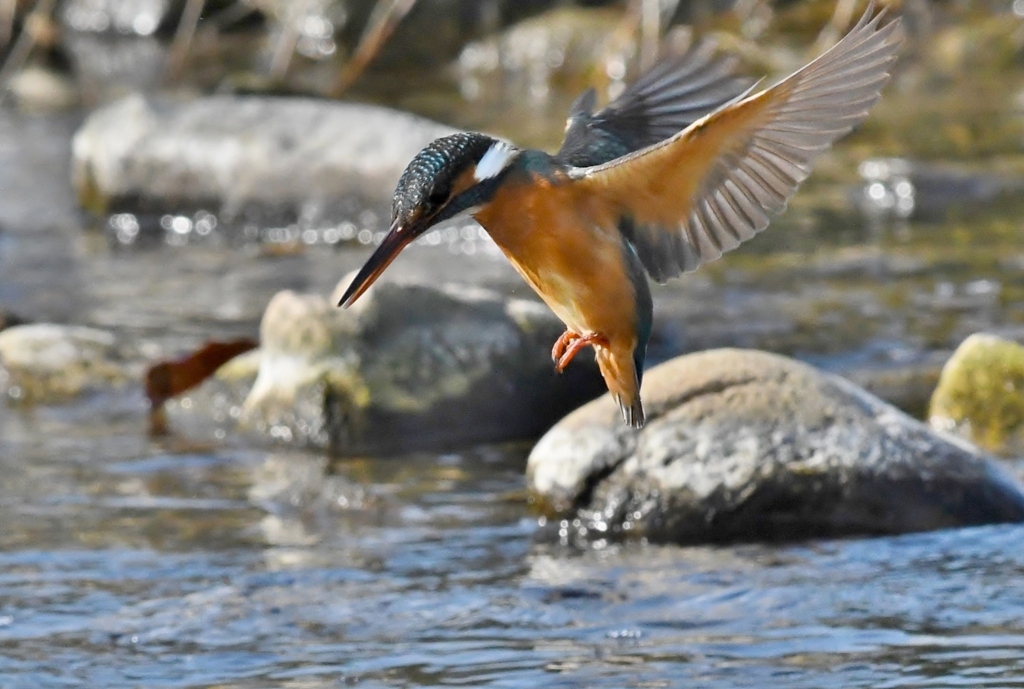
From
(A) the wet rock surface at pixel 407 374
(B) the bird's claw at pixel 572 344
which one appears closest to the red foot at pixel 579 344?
(B) the bird's claw at pixel 572 344

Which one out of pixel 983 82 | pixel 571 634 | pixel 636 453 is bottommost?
pixel 571 634

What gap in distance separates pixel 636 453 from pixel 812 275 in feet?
14.8

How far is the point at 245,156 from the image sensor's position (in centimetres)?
1233

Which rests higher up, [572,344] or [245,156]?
[245,156]

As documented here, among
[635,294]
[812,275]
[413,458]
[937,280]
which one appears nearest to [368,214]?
[812,275]

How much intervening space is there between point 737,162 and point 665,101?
0.66 meters

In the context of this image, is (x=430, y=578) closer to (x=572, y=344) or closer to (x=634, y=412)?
(x=634, y=412)

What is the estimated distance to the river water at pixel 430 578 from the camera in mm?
4965

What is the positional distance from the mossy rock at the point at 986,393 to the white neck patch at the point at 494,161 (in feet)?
13.2

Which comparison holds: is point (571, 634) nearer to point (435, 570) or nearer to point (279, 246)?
point (435, 570)

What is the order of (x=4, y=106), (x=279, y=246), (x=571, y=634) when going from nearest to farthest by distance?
(x=571, y=634) → (x=279, y=246) → (x=4, y=106)

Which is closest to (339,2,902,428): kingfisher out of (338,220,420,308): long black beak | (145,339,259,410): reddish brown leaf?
(338,220,420,308): long black beak

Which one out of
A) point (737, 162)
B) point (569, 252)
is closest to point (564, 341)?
point (569, 252)

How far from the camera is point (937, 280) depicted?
10141mm
